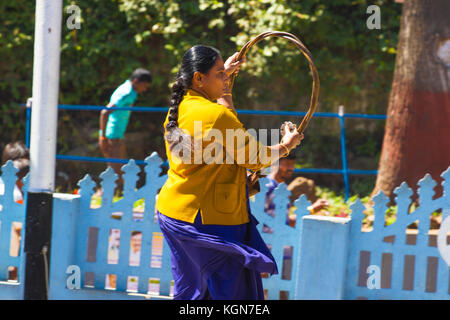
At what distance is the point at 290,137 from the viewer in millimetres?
3166

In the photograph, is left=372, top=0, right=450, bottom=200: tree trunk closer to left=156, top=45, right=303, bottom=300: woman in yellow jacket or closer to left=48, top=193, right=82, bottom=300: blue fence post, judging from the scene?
left=48, top=193, right=82, bottom=300: blue fence post

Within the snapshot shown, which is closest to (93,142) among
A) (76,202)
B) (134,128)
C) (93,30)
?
(134,128)

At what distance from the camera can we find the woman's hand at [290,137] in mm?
3154

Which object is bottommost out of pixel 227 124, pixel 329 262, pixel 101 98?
pixel 329 262

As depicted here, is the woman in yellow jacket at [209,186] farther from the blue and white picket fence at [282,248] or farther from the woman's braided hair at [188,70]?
the blue and white picket fence at [282,248]

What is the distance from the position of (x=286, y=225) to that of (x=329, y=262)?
360 mm

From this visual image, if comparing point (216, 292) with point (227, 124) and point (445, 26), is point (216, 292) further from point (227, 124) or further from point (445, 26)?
point (445, 26)

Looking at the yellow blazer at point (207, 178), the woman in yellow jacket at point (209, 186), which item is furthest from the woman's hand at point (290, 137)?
the yellow blazer at point (207, 178)

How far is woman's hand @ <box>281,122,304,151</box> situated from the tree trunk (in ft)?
11.0

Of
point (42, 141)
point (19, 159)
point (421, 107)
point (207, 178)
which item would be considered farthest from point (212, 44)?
point (207, 178)

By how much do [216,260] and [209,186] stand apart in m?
0.34

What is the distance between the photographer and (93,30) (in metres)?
9.38

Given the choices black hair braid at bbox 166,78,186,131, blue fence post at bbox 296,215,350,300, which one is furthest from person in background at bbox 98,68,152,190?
black hair braid at bbox 166,78,186,131

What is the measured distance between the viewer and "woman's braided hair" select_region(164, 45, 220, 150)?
3104mm
